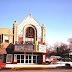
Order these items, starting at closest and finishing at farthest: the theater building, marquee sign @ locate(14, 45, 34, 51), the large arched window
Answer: marquee sign @ locate(14, 45, 34, 51), the theater building, the large arched window

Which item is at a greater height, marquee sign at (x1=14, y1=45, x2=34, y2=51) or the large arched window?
the large arched window

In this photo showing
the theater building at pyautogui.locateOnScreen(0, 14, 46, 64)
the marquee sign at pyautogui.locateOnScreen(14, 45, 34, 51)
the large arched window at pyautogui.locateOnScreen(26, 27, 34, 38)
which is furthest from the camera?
the large arched window at pyautogui.locateOnScreen(26, 27, 34, 38)

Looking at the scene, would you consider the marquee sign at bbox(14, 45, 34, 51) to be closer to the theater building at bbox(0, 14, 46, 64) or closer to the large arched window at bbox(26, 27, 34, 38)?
the theater building at bbox(0, 14, 46, 64)

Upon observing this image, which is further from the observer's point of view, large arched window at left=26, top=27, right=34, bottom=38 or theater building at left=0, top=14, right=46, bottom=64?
large arched window at left=26, top=27, right=34, bottom=38

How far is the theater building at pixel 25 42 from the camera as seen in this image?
35.1 metres

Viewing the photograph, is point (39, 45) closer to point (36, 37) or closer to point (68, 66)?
point (36, 37)

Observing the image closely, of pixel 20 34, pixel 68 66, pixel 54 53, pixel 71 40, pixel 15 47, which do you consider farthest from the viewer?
pixel 54 53

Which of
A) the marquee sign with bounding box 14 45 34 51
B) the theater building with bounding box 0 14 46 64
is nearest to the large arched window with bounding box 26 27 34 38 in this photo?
the theater building with bounding box 0 14 46 64

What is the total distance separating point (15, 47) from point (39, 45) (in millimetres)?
5495

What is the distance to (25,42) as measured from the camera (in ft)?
119

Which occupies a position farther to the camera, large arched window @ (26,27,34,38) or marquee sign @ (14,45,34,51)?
large arched window @ (26,27,34,38)

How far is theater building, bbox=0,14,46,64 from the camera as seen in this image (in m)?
35.1

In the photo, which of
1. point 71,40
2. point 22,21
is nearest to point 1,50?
point 22,21

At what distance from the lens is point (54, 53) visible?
95.3 meters
